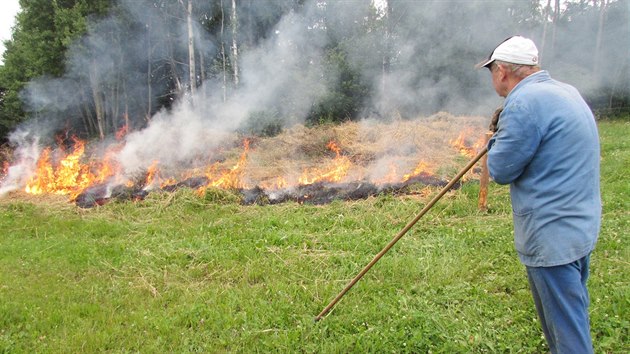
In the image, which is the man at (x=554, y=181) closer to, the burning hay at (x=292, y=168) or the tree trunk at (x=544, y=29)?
the burning hay at (x=292, y=168)

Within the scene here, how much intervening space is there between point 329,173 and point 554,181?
21.3 feet

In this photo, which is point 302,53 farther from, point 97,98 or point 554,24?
point 554,24

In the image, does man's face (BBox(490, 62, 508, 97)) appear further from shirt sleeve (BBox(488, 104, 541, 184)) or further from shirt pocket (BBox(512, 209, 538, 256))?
shirt pocket (BBox(512, 209, 538, 256))

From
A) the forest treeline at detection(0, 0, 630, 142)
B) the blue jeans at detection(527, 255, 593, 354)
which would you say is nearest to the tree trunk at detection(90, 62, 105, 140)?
the forest treeline at detection(0, 0, 630, 142)

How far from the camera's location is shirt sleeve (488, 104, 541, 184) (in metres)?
1.96

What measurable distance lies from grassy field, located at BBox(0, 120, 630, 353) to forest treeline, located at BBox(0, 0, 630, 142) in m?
10.2

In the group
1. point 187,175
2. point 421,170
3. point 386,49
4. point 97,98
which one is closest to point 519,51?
point 421,170

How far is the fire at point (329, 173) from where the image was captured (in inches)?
318

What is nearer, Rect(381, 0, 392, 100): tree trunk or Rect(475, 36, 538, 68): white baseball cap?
Rect(475, 36, 538, 68): white baseball cap

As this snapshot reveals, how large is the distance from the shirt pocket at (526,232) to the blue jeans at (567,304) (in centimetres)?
12

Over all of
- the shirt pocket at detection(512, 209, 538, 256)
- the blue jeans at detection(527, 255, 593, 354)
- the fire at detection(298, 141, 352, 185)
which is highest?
the shirt pocket at detection(512, 209, 538, 256)

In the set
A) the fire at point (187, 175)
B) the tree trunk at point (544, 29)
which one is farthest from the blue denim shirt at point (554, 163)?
the tree trunk at point (544, 29)

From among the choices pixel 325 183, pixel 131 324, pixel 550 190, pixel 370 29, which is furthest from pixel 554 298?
pixel 370 29

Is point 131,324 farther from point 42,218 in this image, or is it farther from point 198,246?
point 42,218
